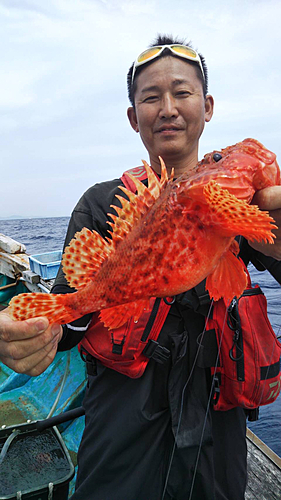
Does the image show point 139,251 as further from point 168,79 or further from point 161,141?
point 168,79

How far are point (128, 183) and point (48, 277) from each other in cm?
458

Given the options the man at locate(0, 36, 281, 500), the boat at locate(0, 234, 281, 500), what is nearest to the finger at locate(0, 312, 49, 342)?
the man at locate(0, 36, 281, 500)

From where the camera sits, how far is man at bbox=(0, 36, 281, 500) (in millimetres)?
2484

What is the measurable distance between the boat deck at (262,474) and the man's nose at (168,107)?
4058 millimetres

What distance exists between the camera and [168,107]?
2631mm

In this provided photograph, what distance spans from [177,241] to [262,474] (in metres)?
3.53

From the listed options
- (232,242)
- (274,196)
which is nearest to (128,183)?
(232,242)

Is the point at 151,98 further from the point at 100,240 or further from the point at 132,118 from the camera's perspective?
the point at 100,240

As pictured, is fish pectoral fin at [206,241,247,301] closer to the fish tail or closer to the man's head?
the fish tail

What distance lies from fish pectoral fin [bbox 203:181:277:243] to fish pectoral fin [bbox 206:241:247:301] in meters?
0.32

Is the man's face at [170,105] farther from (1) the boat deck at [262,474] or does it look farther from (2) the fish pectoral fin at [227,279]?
(1) the boat deck at [262,474]

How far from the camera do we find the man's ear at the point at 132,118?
3172 mm

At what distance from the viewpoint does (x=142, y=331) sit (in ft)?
8.14

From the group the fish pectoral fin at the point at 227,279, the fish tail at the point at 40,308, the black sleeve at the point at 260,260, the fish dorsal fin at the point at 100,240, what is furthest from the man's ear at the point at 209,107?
the fish tail at the point at 40,308
